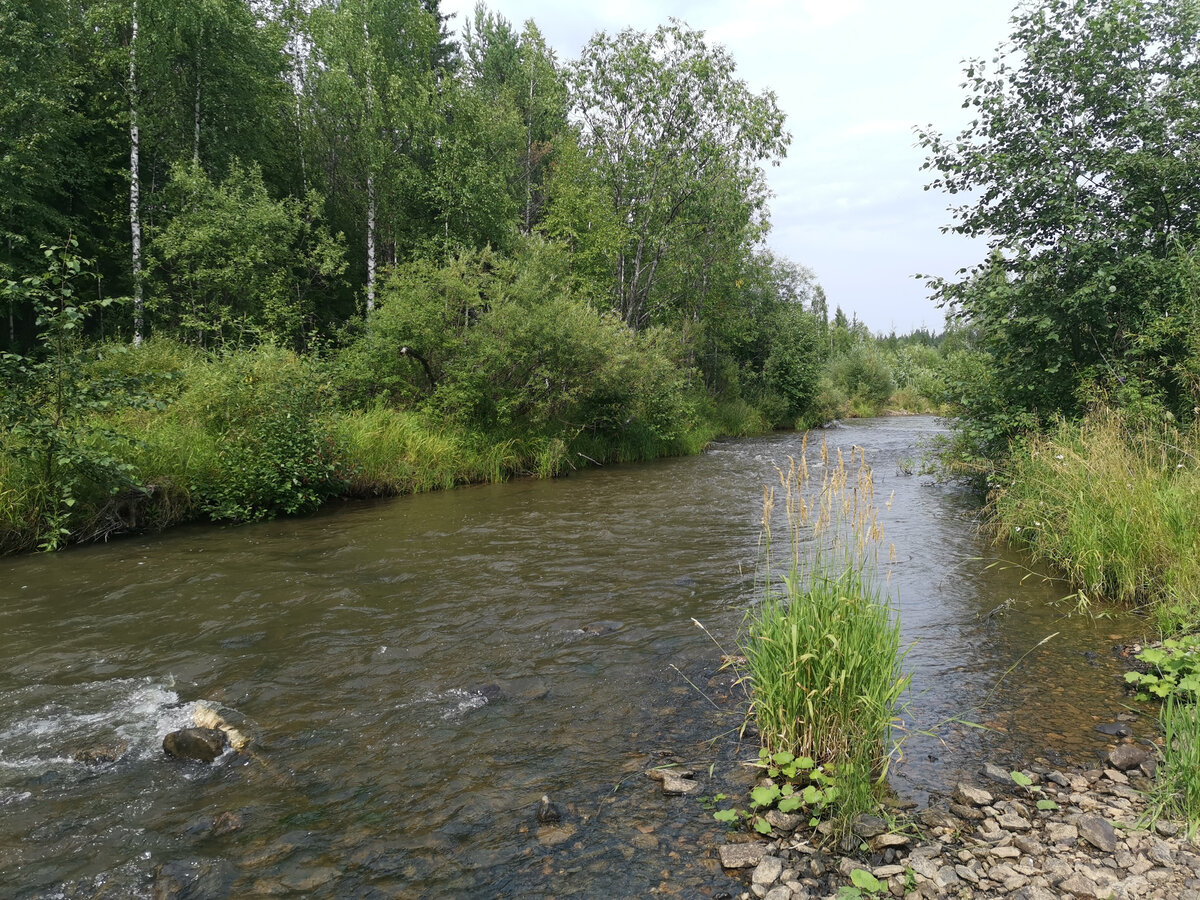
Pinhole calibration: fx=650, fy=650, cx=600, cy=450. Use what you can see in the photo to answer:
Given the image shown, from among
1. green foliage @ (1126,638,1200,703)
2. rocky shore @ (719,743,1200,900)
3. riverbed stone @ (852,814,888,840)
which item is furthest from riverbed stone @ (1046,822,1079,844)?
green foliage @ (1126,638,1200,703)

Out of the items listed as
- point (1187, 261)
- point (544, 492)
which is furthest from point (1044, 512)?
point (544, 492)

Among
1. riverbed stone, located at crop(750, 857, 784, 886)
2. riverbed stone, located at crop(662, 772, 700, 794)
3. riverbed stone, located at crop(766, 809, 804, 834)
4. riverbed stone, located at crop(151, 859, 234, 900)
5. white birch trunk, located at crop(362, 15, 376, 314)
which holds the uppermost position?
white birch trunk, located at crop(362, 15, 376, 314)

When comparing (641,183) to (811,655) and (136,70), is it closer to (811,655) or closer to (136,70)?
(136,70)

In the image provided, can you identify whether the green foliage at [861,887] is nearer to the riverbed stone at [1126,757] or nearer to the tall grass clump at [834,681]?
→ the tall grass clump at [834,681]

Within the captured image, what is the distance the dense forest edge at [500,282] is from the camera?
9531 millimetres

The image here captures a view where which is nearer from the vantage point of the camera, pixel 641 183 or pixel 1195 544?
pixel 1195 544

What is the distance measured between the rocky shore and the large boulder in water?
3.61 metres

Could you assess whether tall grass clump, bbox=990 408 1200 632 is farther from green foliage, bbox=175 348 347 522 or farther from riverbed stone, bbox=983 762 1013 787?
green foliage, bbox=175 348 347 522

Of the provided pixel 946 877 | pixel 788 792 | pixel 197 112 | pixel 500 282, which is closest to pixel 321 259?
pixel 197 112

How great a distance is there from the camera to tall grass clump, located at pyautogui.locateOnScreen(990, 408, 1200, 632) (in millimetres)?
6508

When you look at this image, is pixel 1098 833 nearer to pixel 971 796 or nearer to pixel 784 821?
pixel 971 796

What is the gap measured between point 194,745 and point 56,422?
7.96 metres

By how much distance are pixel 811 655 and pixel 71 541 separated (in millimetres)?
11755

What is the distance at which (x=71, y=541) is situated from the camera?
10.4 metres
